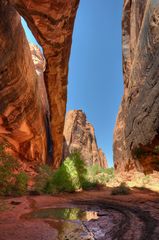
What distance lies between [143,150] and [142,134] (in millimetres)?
735

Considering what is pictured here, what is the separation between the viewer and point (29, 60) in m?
15.2

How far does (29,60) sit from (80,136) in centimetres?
3849

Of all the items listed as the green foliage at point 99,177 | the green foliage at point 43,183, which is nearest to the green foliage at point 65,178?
the green foliage at point 43,183

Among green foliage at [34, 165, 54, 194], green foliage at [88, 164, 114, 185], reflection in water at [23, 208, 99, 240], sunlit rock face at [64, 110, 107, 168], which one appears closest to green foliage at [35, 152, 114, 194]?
green foliage at [34, 165, 54, 194]

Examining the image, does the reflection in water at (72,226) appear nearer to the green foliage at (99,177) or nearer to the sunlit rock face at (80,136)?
the green foliage at (99,177)

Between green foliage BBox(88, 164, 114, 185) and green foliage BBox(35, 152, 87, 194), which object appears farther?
green foliage BBox(88, 164, 114, 185)

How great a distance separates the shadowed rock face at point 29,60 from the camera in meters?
9.77

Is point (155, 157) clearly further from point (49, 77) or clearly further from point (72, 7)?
point (49, 77)

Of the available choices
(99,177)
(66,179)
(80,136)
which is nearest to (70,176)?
(66,179)

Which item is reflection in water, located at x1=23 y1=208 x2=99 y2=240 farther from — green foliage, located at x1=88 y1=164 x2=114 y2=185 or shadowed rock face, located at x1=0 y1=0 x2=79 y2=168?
green foliage, located at x1=88 y1=164 x2=114 y2=185

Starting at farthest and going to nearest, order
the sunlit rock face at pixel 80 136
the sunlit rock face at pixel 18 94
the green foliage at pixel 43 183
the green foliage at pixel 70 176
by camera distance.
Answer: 1. the sunlit rock face at pixel 80 136
2. the green foliage at pixel 70 176
3. the green foliage at pixel 43 183
4. the sunlit rock face at pixel 18 94

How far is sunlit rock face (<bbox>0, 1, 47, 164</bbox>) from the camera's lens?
34.0 ft

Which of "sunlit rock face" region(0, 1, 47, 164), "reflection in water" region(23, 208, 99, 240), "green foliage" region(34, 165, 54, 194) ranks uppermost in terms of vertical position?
"sunlit rock face" region(0, 1, 47, 164)

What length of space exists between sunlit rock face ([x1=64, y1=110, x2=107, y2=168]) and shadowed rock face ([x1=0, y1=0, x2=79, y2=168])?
28.7 meters
